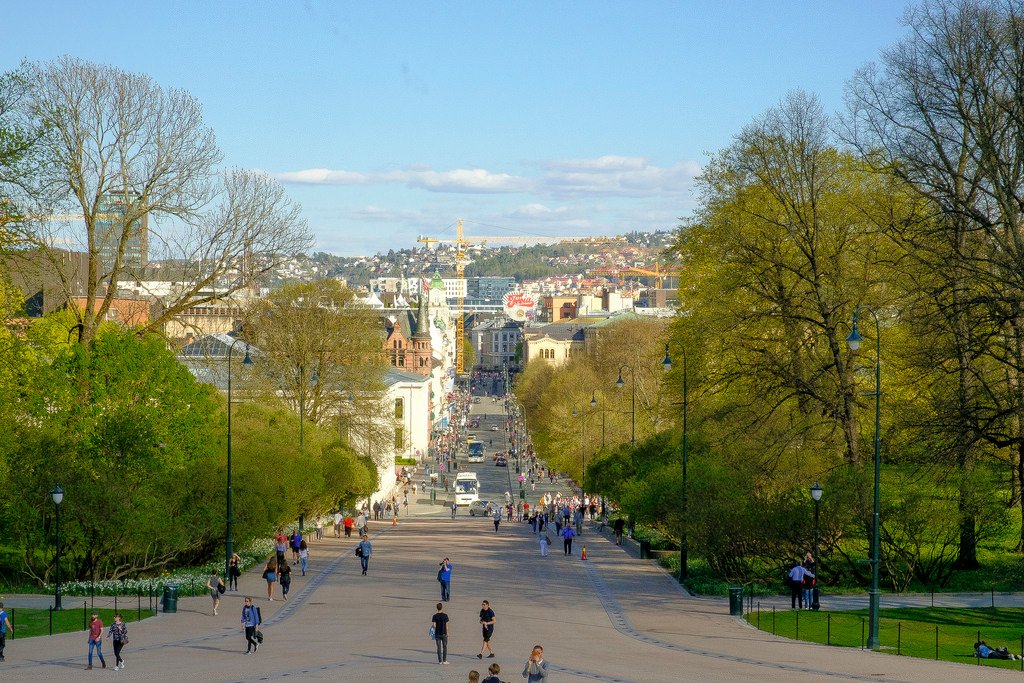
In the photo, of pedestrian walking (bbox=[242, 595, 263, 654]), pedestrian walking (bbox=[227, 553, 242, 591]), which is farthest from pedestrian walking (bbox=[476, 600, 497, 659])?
pedestrian walking (bbox=[227, 553, 242, 591])

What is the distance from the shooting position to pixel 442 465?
138m

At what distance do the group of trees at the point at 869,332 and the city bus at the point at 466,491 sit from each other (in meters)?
41.2

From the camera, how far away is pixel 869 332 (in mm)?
46719

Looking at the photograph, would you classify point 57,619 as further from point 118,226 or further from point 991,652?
point 991,652

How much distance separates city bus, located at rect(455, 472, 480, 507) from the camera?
9575cm

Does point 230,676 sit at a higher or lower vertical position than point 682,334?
lower

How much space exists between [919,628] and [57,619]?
2032 centimetres

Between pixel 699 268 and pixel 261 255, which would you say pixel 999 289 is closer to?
pixel 699 268

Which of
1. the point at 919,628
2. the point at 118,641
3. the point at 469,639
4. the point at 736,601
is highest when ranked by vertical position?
the point at 118,641

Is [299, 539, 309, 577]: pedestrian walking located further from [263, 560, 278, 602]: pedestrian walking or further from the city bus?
the city bus

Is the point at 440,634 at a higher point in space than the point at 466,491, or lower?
lower

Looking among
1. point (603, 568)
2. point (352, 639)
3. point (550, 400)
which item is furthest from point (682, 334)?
point (550, 400)

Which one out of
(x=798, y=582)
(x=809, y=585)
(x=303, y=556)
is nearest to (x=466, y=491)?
(x=303, y=556)

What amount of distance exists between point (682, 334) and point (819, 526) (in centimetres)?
1557
